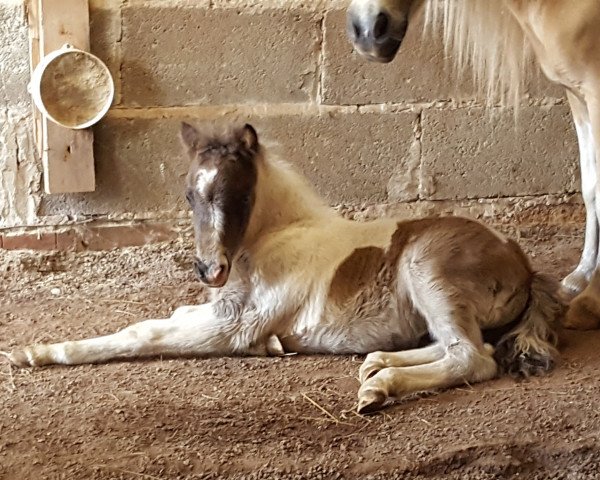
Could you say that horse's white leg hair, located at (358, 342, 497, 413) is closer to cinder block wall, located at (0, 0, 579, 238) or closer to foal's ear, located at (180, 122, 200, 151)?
foal's ear, located at (180, 122, 200, 151)

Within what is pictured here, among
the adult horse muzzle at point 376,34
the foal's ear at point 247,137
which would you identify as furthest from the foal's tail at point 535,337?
the foal's ear at point 247,137

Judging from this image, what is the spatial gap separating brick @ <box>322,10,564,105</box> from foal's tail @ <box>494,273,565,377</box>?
132 centimetres

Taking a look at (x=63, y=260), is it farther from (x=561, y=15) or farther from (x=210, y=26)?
(x=561, y=15)

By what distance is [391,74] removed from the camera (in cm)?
375

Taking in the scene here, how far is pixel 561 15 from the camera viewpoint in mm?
2754

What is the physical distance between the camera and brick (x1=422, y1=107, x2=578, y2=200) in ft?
12.6

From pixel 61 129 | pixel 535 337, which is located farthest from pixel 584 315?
pixel 61 129

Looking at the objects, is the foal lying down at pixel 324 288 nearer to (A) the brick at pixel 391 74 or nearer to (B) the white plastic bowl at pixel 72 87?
(B) the white plastic bowl at pixel 72 87

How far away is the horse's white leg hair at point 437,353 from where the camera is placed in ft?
7.55

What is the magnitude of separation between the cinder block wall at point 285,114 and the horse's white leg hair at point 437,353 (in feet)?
3.56

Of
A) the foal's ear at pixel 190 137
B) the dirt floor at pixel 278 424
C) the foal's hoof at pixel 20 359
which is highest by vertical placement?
the foal's ear at pixel 190 137

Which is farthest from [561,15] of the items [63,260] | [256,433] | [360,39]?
[63,260]

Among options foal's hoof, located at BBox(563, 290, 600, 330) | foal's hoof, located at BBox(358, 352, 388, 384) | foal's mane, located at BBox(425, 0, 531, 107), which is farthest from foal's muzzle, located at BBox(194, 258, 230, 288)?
foal's mane, located at BBox(425, 0, 531, 107)

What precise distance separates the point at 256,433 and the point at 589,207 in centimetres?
165
